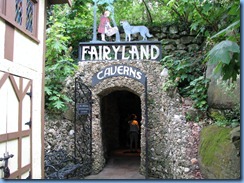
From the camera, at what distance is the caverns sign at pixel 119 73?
659 centimetres

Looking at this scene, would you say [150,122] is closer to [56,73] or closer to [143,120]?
[143,120]

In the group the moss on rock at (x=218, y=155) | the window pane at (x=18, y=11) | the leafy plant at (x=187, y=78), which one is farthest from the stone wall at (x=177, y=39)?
the window pane at (x=18, y=11)

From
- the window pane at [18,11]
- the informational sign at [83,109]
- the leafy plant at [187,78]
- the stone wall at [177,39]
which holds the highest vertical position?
the stone wall at [177,39]

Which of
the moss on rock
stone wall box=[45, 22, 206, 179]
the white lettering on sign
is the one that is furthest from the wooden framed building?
the moss on rock

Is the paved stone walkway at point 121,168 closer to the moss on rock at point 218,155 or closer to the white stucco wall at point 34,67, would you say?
the white stucco wall at point 34,67

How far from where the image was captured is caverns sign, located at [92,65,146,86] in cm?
659

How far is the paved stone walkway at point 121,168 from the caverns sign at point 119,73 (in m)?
2.21

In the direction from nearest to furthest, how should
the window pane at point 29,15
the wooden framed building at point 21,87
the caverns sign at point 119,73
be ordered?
the wooden framed building at point 21,87, the window pane at point 29,15, the caverns sign at point 119,73

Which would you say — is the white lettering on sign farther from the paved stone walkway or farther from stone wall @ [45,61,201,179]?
the paved stone walkway

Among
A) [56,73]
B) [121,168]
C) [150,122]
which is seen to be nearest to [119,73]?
[150,122]

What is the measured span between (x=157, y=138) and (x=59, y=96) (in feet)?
8.39

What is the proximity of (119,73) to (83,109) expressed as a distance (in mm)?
1240

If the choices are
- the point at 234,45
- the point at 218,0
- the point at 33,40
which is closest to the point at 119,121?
the point at 33,40

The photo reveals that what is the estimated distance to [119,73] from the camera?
21.9ft
